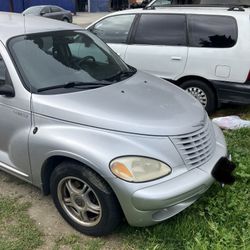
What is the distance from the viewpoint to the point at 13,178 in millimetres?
4188

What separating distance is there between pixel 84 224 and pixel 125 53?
146 inches

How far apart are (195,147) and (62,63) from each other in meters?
1.49

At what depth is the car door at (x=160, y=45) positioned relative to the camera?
604cm

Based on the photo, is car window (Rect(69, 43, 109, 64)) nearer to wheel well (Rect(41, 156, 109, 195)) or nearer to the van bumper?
wheel well (Rect(41, 156, 109, 195))

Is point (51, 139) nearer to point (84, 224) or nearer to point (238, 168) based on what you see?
point (84, 224)

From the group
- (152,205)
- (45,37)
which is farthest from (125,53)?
(152,205)

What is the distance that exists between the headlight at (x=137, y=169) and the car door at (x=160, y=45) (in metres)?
3.35

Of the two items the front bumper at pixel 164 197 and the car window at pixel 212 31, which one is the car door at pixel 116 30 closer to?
the car window at pixel 212 31

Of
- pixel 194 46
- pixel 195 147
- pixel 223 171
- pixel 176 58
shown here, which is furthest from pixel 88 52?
pixel 194 46

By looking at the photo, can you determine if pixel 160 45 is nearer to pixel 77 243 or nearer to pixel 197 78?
pixel 197 78

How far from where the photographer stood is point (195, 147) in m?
3.19

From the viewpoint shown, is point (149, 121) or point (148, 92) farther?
point (148, 92)

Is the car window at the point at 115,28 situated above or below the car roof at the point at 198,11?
below

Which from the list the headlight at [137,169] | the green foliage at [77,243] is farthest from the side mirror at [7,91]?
the green foliage at [77,243]
